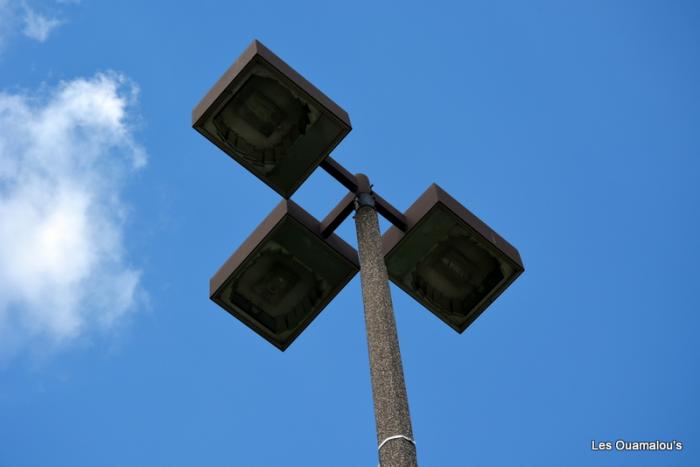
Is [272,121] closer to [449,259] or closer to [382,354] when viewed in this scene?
[449,259]

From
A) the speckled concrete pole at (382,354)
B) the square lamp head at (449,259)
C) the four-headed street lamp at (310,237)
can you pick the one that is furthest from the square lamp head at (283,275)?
the speckled concrete pole at (382,354)

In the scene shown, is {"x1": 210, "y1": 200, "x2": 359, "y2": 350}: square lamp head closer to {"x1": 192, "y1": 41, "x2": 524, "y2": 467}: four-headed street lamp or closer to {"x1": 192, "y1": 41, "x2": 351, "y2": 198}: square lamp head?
{"x1": 192, "y1": 41, "x2": 524, "y2": 467}: four-headed street lamp

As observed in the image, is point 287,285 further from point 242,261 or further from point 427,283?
point 427,283

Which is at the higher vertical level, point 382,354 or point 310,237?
point 310,237

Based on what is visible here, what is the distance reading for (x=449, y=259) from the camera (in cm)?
791

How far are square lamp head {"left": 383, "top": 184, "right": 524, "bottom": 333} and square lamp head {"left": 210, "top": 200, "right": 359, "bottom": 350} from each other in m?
0.50

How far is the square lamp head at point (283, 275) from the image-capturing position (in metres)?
7.43

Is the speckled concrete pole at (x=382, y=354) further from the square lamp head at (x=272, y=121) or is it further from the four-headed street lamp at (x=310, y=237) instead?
the square lamp head at (x=272, y=121)

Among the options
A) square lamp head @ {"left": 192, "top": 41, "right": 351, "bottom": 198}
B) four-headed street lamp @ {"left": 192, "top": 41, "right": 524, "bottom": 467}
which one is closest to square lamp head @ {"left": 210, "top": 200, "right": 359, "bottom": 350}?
four-headed street lamp @ {"left": 192, "top": 41, "right": 524, "bottom": 467}

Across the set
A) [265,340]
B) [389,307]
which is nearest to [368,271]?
[389,307]

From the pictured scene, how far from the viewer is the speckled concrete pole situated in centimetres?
521

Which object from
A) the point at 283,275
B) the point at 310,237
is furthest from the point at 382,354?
the point at 283,275

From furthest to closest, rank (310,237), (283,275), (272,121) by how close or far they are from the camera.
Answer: (283,275), (310,237), (272,121)

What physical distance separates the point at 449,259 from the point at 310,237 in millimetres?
1268
